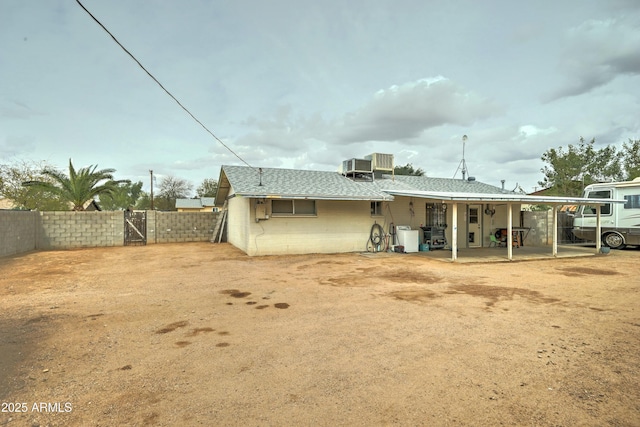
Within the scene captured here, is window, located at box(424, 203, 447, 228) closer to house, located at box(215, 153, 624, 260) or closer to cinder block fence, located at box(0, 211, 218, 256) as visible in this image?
house, located at box(215, 153, 624, 260)

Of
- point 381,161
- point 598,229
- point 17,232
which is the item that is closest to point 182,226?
point 17,232

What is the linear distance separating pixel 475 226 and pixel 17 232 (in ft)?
62.7

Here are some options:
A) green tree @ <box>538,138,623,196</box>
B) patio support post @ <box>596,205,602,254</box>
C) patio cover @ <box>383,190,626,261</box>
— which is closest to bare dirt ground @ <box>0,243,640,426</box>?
patio cover @ <box>383,190,626,261</box>

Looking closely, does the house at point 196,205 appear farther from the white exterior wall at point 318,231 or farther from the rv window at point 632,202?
the rv window at point 632,202

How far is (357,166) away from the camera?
15.1 m

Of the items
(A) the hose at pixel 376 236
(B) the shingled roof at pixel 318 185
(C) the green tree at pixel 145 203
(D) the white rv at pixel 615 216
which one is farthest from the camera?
(C) the green tree at pixel 145 203

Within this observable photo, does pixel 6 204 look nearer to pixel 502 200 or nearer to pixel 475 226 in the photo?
pixel 502 200

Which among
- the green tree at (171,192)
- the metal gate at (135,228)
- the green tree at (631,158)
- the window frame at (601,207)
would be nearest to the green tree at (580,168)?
the green tree at (631,158)

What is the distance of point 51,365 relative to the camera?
339cm

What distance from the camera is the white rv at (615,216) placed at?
13289mm

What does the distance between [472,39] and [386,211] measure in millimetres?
6954

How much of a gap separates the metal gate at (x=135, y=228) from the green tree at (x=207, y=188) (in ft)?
121

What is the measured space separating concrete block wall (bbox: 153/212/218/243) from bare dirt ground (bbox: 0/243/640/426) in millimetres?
9335

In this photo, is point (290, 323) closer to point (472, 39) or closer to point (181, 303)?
point (181, 303)
